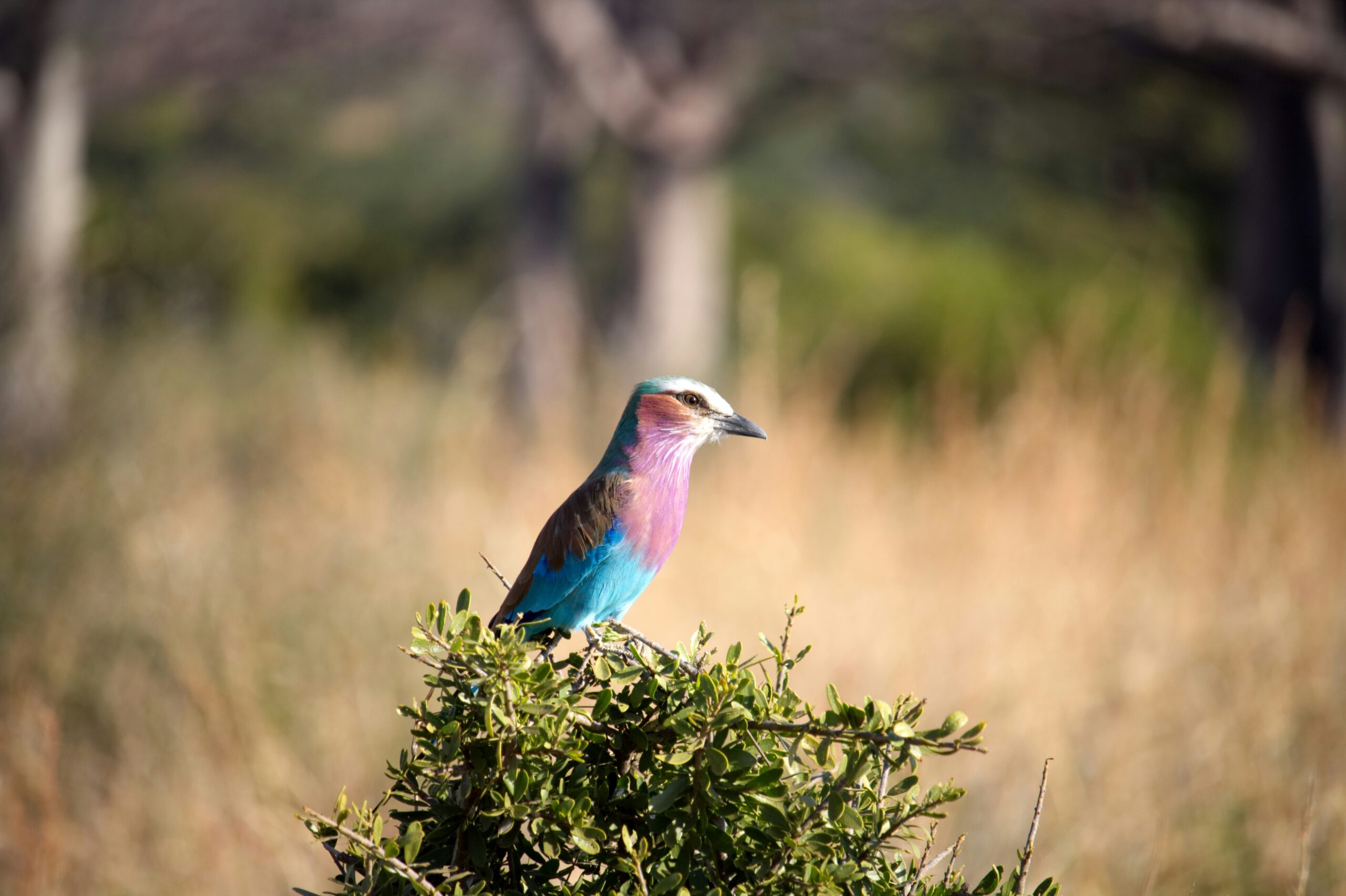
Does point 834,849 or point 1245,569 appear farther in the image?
point 1245,569

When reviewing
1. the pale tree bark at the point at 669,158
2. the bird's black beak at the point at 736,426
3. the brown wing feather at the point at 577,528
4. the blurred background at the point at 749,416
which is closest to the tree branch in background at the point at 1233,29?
the blurred background at the point at 749,416

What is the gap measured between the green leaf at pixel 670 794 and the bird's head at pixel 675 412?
0.43 m

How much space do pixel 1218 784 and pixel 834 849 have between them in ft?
7.33

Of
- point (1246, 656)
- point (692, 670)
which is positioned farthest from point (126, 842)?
point (1246, 656)

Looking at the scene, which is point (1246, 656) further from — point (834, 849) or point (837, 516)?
point (834, 849)

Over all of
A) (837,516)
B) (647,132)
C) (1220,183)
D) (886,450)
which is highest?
(1220,183)

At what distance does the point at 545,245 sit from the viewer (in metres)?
Answer: 6.64

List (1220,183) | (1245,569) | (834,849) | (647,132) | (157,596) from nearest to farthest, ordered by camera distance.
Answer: (834,849)
(157,596)
(1245,569)
(647,132)
(1220,183)

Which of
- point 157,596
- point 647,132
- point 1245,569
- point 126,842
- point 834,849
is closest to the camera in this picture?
point 834,849

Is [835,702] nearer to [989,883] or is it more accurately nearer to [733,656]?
[733,656]

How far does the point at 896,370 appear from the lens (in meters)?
9.10

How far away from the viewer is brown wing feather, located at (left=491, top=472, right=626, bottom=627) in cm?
120

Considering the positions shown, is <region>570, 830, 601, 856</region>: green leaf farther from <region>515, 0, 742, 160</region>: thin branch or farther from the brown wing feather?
<region>515, 0, 742, 160</region>: thin branch

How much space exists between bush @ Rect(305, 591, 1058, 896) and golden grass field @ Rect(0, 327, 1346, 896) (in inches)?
43.8
